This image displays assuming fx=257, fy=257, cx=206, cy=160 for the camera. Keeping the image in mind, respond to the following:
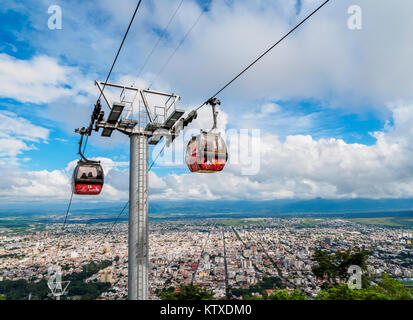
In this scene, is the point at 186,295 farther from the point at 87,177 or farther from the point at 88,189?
the point at 87,177

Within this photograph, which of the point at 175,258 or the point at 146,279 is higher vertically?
the point at 146,279

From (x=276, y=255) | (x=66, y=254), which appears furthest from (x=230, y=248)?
(x=66, y=254)

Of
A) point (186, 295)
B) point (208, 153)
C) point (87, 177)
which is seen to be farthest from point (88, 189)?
point (186, 295)

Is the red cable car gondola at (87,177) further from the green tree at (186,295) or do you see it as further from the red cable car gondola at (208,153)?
the green tree at (186,295)
